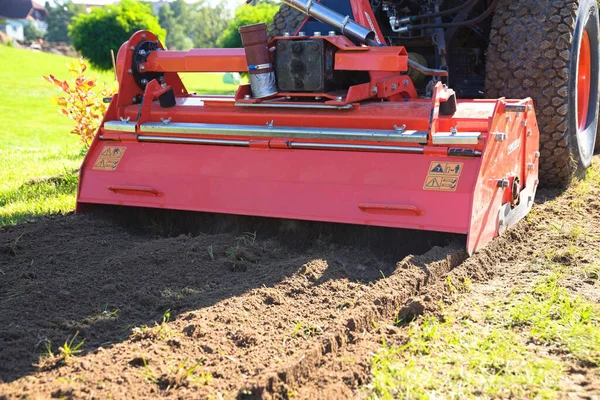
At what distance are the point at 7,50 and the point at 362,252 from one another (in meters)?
41.4

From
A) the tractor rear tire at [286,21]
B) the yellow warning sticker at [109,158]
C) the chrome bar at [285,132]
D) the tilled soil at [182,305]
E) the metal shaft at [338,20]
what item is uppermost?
the metal shaft at [338,20]

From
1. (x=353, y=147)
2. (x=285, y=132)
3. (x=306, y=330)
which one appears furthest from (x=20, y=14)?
(x=306, y=330)

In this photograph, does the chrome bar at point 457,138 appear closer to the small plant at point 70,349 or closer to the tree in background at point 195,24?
the small plant at point 70,349

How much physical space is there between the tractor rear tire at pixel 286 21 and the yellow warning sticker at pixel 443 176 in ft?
8.53

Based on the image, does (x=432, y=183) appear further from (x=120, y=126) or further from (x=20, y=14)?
(x=20, y=14)

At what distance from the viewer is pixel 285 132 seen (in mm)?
4395

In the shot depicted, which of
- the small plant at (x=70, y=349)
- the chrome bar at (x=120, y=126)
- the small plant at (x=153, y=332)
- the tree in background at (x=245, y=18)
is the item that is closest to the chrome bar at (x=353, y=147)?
the chrome bar at (x=120, y=126)

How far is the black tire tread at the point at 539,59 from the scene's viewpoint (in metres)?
Result: 5.04

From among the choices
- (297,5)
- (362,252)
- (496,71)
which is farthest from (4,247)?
(496,71)

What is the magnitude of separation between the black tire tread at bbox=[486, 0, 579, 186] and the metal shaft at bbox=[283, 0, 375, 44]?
0.98 m

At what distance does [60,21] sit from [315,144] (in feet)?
275

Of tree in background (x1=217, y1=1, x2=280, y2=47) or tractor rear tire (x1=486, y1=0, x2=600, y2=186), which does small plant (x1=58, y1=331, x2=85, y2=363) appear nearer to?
tractor rear tire (x1=486, y1=0, x2=600, y2=186)

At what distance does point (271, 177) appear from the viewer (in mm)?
4348

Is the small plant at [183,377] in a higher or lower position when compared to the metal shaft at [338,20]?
lower
